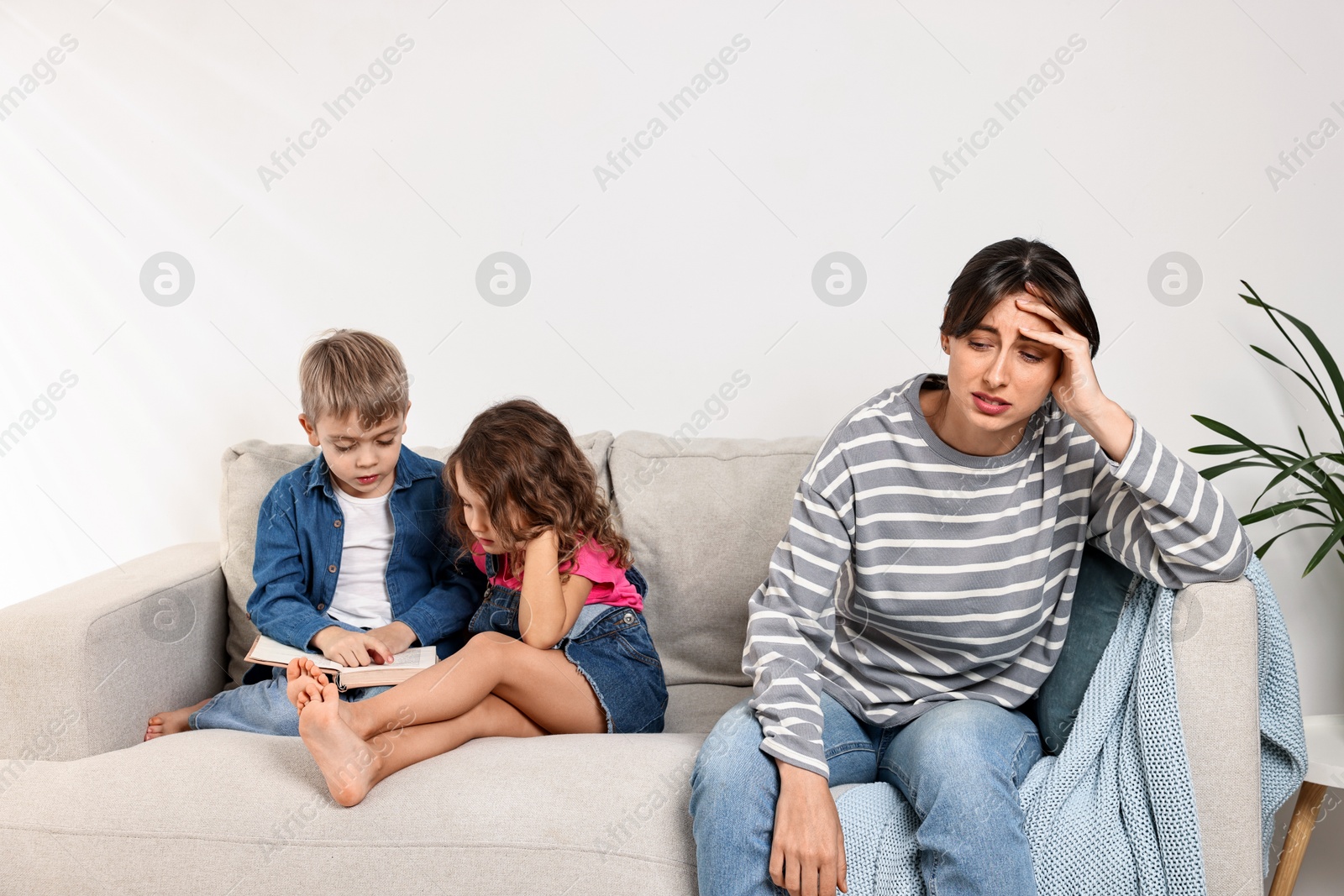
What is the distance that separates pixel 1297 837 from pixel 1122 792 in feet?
2.58

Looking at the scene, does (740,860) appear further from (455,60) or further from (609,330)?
(455,60)

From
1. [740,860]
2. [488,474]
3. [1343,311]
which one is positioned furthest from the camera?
[1343,311]

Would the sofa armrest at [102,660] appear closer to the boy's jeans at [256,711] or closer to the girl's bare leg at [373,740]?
the boy's jeans at [256,711]

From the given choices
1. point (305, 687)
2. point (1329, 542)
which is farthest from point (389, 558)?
A: point (1329, 542)

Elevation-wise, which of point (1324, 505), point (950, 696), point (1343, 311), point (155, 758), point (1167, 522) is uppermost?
point (1343, 311)

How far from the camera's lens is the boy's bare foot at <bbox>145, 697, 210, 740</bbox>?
1623 millimetres

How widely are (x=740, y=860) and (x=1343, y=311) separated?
1.87 metres

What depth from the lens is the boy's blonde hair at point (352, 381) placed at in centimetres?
163

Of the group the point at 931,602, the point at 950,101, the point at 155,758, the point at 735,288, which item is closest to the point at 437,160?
the point at 735,288

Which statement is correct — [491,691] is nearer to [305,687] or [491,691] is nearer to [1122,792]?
[305,687]

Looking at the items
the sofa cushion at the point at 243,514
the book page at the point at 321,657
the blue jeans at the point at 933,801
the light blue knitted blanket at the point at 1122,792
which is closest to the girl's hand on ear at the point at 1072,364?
the light blue knitted blanket at the point at 1122,792

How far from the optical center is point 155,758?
137 centimetres

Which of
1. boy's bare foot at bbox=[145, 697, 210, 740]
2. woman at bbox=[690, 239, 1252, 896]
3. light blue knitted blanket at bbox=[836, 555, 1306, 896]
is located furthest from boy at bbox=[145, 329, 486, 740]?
light blue knitted blanket at bbox=[836, 555, 1306, 896]

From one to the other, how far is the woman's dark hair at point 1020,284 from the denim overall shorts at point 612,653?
76 cm
